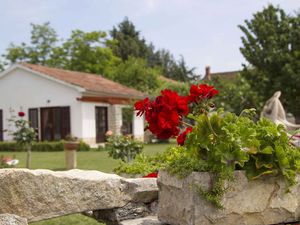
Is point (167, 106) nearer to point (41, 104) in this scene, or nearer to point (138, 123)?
point (41, 104)

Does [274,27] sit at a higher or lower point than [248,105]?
higher

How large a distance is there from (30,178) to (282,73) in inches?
805

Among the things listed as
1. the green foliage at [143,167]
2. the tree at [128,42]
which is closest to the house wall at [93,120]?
the green foliage at [143,167]

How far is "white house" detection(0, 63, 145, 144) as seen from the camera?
23.8 metres

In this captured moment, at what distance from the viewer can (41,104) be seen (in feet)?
82.4

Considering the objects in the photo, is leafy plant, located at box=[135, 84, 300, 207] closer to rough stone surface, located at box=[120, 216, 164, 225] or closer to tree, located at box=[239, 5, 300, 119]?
rough stone surface, located at box=[120, 216, 164, 225]

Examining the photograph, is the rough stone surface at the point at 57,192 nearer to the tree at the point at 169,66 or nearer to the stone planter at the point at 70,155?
the stone planter at the point at 70,155

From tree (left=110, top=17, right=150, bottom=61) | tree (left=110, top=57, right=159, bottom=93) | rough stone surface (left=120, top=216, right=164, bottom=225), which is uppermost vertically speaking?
tree (left=110, top=17, right=150, bottom=61)

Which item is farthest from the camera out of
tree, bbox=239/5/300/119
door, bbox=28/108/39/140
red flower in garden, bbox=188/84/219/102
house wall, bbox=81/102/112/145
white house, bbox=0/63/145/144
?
door, bbox=28/108/39/140

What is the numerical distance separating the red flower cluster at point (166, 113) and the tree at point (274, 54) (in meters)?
19.2

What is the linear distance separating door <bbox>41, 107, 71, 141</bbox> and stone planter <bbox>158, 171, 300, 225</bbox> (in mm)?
21271

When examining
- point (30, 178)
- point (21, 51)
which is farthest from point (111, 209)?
point (21, 51)

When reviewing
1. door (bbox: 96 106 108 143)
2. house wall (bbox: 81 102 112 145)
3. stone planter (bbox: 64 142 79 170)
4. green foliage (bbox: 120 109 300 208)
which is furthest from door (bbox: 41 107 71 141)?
green foliage (bbox: 120 109 300 208)

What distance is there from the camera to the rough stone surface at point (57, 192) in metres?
3.18
